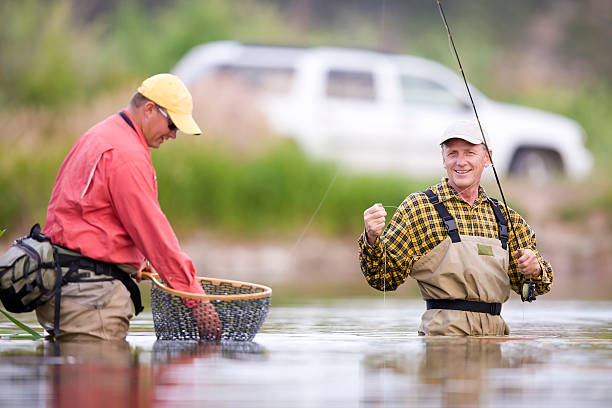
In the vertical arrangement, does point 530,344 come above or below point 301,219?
below

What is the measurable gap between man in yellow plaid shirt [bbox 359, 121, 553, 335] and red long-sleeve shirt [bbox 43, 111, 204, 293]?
971mm

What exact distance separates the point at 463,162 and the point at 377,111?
34.7 ft

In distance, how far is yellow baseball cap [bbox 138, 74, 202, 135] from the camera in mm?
6059

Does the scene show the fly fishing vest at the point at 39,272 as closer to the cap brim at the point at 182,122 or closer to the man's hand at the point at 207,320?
the man's hand at the point at 207,320

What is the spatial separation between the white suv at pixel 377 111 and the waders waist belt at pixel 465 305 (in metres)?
9.44

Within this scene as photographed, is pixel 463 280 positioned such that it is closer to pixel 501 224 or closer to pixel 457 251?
pixel 457 251

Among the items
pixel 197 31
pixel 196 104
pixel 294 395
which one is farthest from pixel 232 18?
pixel 294 395

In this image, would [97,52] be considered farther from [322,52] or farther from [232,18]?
[232,18]

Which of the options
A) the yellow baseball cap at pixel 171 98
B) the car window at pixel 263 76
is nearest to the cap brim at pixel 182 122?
the yellow baseball cap at pixel 171 98

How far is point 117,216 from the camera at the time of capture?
590 centimetres

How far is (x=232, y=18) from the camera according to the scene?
2423cm

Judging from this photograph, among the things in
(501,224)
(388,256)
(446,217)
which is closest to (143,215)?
(388,256)

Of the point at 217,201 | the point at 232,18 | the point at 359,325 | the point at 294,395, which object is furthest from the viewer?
the point at 232,18

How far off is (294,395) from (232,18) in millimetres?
20284
